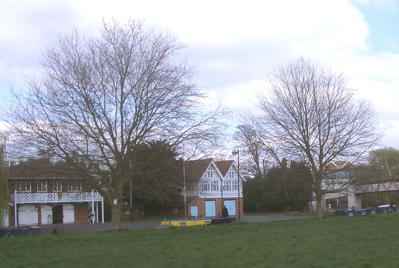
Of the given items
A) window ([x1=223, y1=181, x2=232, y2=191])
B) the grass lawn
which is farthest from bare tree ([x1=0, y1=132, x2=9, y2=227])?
window ([x1=223, y1=181, x2=232, y2=191])

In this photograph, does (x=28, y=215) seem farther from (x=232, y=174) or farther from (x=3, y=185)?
(x=232, y=174)

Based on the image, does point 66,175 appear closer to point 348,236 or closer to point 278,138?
point 348,236

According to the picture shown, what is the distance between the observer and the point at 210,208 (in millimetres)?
66562

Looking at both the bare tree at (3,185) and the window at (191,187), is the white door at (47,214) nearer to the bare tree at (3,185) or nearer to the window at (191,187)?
the bare tree at (3,185)

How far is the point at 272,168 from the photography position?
139 feet

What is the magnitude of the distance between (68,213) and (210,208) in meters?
19.1

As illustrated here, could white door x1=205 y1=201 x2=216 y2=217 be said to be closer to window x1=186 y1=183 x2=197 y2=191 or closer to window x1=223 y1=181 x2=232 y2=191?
window x1=223 y1=181 x2=232 y2=191

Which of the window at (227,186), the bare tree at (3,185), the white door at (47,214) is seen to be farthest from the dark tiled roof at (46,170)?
the window at (227,186)

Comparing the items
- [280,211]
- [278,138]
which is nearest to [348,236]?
[278,138]

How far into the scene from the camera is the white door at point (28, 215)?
2104 inches

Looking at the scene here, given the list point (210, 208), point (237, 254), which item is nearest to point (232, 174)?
point (210, 208)

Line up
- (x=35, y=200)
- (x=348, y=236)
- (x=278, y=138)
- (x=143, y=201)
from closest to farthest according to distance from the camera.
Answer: (x=348, y=236) → (x=278, y=138) → (x=35, y=200) → (x=143, y=201)

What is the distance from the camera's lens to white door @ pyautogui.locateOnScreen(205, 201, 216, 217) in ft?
216

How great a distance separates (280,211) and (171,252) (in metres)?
60.7
